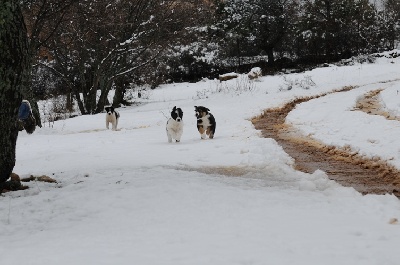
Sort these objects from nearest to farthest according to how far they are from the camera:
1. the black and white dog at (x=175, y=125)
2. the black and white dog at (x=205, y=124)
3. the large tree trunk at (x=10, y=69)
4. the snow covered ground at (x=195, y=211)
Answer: the snow covered ground at (x=195, y=211), the large tree trunk at (x=10, y=69), the black and white dog at (x=175, y=125), the black and white dog at (x=205, y=124)

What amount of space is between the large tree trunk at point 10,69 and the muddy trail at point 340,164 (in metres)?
4.74

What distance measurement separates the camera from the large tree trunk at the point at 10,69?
5086mm

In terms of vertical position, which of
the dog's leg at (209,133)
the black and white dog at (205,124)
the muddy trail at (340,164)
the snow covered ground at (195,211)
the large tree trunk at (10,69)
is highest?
the large tree trunk at (10,69)

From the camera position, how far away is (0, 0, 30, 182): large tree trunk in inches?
200

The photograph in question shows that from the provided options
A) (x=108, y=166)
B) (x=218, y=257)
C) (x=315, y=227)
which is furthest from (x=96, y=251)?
(x=108, y=166)

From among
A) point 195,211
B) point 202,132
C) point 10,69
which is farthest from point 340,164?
point 10,69

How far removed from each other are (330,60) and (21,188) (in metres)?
39.5

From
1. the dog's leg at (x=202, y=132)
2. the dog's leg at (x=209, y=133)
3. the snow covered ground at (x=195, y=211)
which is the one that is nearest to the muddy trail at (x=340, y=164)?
the snow covered ground at (x=195, y=211)

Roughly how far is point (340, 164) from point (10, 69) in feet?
19.2

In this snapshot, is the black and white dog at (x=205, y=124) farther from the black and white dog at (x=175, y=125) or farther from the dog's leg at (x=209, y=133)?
the black and white dog at (x=175, y=125)

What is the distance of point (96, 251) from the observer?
11.8 ft

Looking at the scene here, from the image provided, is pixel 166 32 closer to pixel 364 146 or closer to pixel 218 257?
pixel 364 146

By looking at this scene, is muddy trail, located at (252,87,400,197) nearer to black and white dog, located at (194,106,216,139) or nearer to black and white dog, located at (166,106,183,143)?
black and white dog, located at (194,106,216,139)

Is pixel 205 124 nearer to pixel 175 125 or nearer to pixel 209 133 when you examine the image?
pixel 209 133
